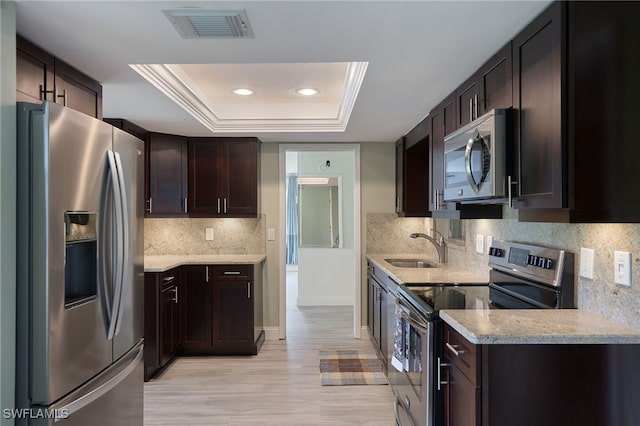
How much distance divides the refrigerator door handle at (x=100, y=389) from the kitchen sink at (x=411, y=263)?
7.59 feet

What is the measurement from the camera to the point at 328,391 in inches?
128

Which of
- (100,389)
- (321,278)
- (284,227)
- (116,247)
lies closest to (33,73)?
(116,247)

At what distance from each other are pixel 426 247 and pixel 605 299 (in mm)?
2843

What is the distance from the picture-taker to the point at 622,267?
1638mm

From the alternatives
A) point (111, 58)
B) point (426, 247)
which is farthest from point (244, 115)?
point (426, 247)

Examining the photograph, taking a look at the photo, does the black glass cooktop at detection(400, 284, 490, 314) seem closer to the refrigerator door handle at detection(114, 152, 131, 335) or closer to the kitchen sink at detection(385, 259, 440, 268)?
the kitchen sink at detection(385, 259, 440, 268)

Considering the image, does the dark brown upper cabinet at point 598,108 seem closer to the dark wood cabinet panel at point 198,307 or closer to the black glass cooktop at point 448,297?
the black glass cooktop at point 448,297

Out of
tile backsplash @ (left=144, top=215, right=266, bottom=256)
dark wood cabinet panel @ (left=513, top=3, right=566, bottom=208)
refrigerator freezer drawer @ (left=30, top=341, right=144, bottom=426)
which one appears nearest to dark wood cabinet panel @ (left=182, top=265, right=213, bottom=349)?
tile backsplash @ (left=144, top=215, right=266, bottom=256)

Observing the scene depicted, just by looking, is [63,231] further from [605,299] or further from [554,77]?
[605,299]

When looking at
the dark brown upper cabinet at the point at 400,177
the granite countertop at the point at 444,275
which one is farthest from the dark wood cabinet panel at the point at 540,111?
the dark brown upper cabinet at the point at 400,177

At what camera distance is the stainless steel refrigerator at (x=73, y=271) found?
1569 mm

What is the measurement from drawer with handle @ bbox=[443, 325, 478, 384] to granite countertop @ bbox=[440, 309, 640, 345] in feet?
0.18

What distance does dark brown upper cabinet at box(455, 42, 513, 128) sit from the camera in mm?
1895

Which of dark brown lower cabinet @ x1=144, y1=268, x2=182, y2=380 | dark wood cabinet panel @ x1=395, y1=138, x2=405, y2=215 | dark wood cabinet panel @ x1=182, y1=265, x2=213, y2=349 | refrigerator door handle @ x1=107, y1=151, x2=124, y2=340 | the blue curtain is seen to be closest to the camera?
refrigerator door handle @ x1=107, y1=151, x2=124, y2=340
